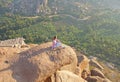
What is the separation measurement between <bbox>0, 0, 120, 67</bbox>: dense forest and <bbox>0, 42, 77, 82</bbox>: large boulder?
6052cm

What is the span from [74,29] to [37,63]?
10182 cm

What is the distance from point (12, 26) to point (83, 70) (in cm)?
9596

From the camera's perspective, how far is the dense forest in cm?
10269

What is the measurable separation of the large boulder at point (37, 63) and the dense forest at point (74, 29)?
Answer: 199ft

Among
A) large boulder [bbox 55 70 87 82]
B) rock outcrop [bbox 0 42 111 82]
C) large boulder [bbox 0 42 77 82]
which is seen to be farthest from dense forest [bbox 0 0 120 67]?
large boulder [bbox 0 42 77 82]

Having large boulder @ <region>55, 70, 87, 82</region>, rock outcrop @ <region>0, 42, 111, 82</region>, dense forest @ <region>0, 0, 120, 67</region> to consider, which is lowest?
dense forest @ <region>0, 0, 120, 67</region>

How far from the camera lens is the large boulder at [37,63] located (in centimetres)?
2991

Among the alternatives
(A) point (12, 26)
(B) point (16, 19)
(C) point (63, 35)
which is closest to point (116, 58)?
(C) point (63, 35)

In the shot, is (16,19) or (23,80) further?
(16,19)

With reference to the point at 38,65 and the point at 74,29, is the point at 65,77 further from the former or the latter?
the point at 74,29

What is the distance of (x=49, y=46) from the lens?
108 feet

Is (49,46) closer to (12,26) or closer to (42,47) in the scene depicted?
(42,47)

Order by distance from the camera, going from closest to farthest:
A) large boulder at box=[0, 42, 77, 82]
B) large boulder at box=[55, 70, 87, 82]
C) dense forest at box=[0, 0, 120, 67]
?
large boulder at box=[0, 42, 77, 82] → large boulder at box=[55, 70, 87, 82] → dense forest at box=[0, 0, 120, 67]

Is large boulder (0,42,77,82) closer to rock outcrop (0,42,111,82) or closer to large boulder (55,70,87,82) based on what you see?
rock outcrop (0,42,111,82)
